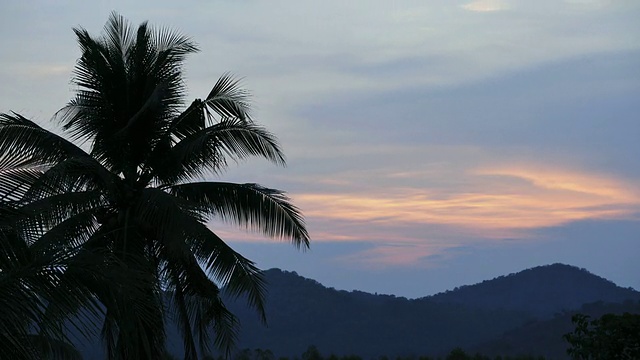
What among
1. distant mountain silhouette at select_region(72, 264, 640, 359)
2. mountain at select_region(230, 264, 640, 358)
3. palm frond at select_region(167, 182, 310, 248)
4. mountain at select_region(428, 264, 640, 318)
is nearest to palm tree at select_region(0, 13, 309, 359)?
palm frond at select_region(167, 182, 310, 248)

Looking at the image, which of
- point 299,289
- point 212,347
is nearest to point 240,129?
point 212,347

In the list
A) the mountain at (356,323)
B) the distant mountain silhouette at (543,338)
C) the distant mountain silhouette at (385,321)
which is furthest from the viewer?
the mountain at (356,323)

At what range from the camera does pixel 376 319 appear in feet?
435

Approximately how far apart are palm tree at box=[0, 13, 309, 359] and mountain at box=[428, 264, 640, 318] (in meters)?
142

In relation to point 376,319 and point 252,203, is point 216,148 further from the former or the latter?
point 376,319

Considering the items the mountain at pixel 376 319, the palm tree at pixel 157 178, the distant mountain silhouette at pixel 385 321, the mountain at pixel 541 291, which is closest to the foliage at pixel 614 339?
the palm tree at pixel 157 178

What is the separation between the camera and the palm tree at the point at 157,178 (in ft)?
50.1

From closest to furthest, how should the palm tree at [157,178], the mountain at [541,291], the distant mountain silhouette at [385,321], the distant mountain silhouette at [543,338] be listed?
the palm tree at [157,178], the distant mountain silhouette at [543,338], the distant mountain silhouette at [385,321], the mountain at [541,291]

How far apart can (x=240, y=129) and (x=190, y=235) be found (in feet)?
7.56

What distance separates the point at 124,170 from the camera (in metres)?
16.3

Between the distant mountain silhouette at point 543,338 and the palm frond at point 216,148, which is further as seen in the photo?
the distant mountain silhouette at point 543,338

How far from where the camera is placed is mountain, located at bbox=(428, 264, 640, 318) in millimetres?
156000

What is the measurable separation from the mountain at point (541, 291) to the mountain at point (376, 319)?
0.21 m

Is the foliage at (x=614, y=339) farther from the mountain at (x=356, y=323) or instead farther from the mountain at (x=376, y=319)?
the mountain at (x=356, y=323)
